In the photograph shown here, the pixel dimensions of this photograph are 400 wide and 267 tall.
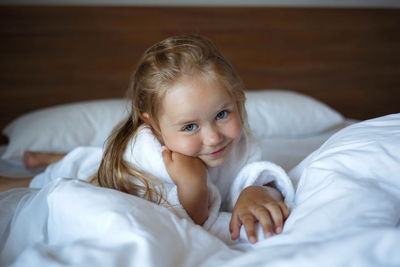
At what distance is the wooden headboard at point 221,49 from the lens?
1.58m

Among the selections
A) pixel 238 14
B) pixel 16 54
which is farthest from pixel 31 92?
pixel 238 14

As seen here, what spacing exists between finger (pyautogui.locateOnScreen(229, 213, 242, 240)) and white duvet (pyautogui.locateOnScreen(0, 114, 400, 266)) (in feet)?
0.08

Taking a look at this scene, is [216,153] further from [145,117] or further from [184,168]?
[145,117]

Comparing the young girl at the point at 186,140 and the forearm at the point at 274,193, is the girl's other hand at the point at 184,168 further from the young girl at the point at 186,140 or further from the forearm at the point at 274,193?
the forearm at the point at 274,193

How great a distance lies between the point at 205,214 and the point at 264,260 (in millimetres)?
320

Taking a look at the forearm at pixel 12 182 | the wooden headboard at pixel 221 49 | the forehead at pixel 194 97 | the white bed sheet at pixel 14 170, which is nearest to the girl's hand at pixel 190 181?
the forehead at pixel 194 97

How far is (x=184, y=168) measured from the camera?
0.76m

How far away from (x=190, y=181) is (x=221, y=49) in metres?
1.22

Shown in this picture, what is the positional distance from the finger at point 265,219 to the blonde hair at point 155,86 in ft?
0.76

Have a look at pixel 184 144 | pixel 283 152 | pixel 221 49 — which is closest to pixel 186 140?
pixel 184 144

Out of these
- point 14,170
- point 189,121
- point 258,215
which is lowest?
point 14,170

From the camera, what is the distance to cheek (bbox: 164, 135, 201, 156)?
0.74m

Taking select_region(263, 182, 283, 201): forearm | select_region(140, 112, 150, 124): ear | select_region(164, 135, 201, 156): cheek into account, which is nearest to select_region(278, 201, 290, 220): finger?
select_region(263, 182, 283, 201): forearm

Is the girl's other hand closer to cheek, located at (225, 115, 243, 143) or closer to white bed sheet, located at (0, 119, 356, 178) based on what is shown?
cheek, located at (225, 115, 243, 143)
